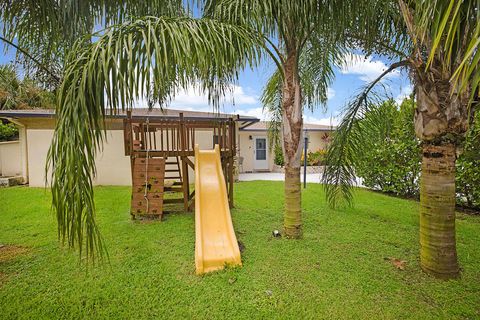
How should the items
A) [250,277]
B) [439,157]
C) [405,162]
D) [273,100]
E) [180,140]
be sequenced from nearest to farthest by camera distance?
1. [439,157]
2. [250,277]
3. [273,100]
4. [180,140]
5. [405,162]

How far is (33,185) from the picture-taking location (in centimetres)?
1102

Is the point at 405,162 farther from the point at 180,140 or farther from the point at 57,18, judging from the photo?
the point at 57,18

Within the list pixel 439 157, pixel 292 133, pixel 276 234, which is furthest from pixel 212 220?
pixel 439 157

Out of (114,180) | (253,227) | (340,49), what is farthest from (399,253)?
(114,180)

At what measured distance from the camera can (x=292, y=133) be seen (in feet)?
15.3

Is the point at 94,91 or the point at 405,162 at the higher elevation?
the point at 94,91

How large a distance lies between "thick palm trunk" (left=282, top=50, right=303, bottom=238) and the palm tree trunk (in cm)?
189

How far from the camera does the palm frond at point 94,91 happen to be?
1.94 m

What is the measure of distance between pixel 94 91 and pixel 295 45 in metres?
3.43

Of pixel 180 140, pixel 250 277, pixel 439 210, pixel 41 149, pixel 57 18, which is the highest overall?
pixel 57 18

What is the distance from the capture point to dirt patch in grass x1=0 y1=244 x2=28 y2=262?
14.6ft

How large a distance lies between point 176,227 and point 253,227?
5.87 feet

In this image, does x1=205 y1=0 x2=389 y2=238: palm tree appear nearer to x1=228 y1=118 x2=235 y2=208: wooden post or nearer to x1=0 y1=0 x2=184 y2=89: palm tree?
x1=0 y1=0 x2=184 y2=89: palm tree

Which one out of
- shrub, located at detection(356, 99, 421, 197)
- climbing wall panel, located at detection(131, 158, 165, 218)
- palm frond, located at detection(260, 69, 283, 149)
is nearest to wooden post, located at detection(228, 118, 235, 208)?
palm frond, located at detection(260, 69, 283, 149)
